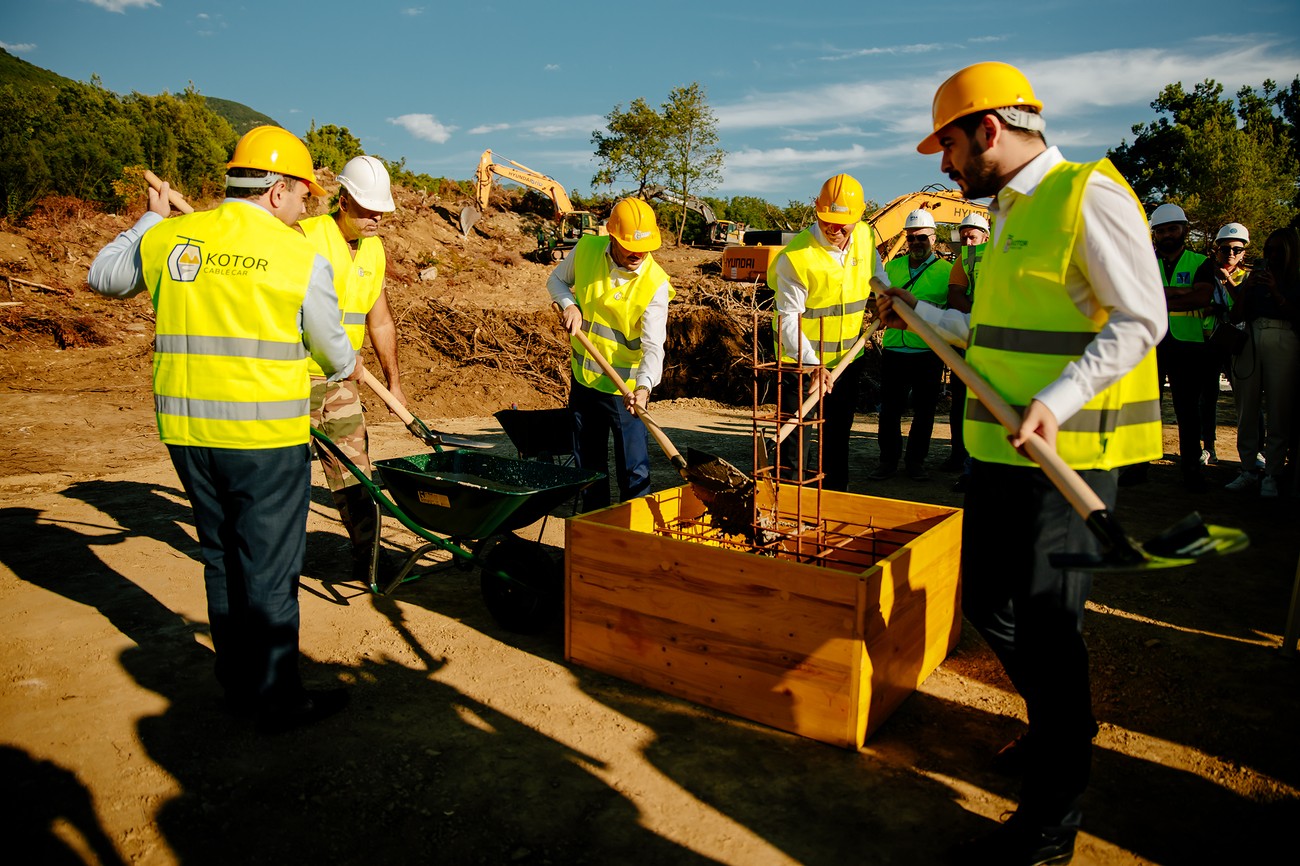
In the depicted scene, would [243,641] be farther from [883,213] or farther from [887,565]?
[883,213]

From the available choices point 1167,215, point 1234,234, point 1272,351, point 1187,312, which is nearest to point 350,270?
point 1167,215

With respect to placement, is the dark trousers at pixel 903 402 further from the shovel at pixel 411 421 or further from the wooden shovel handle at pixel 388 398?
the wooden shovel handle at pixel 388 398

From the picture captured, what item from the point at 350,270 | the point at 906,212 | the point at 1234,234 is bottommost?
the point at 350,270

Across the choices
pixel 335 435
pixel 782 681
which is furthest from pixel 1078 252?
pixel 335 435

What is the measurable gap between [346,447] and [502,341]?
31.5ft

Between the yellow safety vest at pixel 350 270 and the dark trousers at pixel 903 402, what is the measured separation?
4769 mm

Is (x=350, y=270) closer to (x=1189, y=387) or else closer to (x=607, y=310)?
(x=607, y=310)

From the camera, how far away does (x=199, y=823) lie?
250 cm

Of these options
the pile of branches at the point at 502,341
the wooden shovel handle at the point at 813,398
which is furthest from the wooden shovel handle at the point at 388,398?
the pile of branches at the point at 502,341

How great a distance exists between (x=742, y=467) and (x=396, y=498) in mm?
4087

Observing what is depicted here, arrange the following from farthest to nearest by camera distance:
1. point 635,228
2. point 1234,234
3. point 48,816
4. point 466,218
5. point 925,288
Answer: point 466,218, point 1234,234, point 925,288, point 635,228, point 48,816

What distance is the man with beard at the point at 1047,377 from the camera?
1966 mm

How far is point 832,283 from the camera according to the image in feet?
15.8

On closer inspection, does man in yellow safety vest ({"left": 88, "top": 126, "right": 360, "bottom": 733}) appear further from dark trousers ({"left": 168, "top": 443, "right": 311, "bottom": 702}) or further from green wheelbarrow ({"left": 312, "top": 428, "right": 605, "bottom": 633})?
green wheelbarrow ({"left": 312, "top": 428, "right": 605, "bottom": 633})
